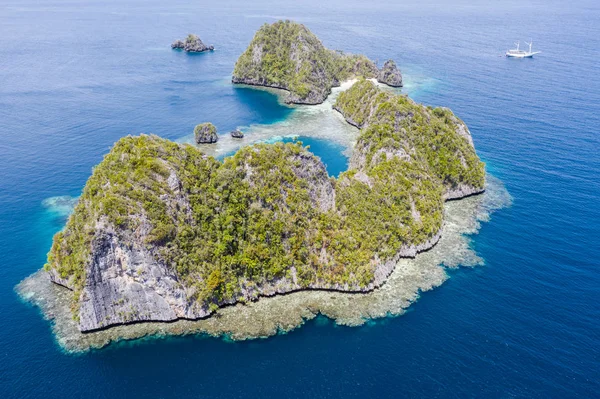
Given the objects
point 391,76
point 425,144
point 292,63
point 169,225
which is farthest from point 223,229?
point 391,76

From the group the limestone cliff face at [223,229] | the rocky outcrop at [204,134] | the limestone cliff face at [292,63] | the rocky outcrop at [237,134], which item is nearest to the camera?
the limestone cliff face at [223,229]

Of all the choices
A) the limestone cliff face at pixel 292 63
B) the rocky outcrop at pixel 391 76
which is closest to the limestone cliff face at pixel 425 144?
the limestone cliff face at pixel 292 63

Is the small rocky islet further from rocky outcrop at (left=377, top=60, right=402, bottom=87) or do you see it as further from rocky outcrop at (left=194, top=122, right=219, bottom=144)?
rocky outcrop at (left=377, top=60, right=402, bottom=87)

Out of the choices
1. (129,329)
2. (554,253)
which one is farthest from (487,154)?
(129,329)

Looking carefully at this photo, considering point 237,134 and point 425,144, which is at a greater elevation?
point 425,144

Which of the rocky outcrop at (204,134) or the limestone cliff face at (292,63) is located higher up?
the limestone cliff face at (292,63)

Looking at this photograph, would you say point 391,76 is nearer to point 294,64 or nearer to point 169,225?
point 294,64

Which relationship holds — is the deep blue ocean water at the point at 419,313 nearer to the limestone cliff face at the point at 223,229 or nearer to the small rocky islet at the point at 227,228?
the limestone cliff face at the point at 223,229
